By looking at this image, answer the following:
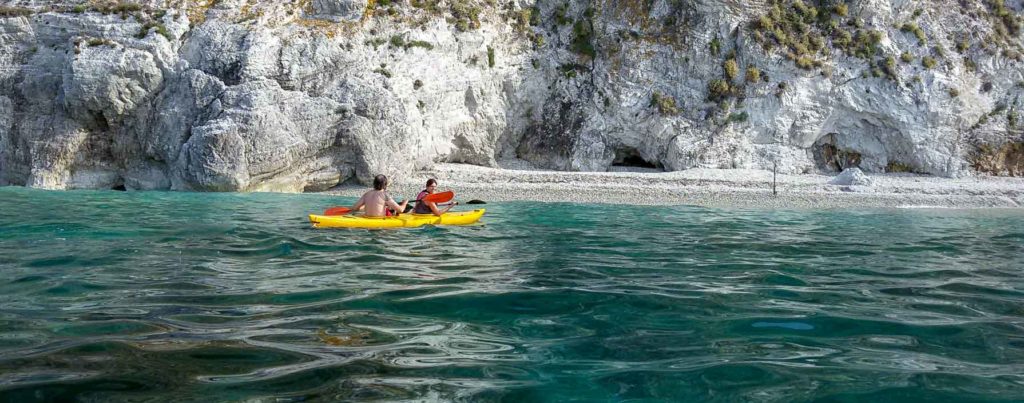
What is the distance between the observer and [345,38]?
2942 cm

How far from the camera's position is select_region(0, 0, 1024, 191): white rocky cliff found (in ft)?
87.6

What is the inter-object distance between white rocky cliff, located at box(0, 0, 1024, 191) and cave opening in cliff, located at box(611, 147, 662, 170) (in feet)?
0.54

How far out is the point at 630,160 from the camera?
35000 mm

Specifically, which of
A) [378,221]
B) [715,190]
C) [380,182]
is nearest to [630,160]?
[715,190]

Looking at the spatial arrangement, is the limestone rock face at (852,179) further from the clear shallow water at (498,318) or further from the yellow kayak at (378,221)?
the yellow kayak at (378,221)

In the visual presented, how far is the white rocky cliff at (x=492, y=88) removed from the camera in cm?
2670

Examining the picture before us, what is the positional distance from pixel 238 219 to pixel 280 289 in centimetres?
879

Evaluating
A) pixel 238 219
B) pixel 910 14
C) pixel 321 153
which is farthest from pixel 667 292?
pixel 910 14

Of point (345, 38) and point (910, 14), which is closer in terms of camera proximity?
point (345, 38)

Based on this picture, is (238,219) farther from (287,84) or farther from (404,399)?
(287,84)

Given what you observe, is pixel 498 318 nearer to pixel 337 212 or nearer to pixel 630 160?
pixel 337 212

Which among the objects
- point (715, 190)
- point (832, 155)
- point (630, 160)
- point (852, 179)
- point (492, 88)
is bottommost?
point (715, 190)

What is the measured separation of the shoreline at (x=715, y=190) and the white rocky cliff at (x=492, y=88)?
2888mm

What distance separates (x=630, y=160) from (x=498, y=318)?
30339mm
